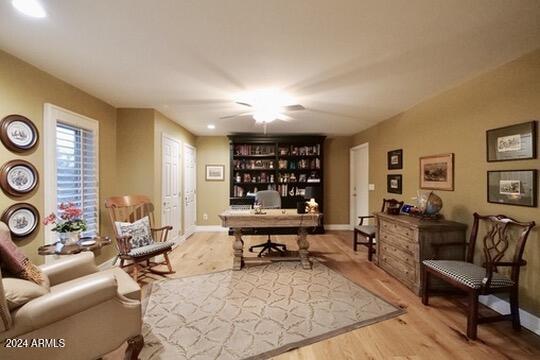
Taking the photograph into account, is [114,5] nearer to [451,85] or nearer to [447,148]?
[451,85]

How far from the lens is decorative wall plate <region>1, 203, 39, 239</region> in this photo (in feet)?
7.30

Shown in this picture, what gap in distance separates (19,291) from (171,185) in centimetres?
331

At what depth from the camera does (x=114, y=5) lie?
161cm

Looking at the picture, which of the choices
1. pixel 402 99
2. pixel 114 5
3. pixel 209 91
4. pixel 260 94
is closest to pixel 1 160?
pixel 114 5

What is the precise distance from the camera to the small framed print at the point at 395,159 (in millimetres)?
4203

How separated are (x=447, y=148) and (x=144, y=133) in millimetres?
4184

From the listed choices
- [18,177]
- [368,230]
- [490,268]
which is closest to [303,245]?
[368,230]

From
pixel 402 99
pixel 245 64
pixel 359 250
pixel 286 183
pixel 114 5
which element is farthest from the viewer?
pixel 286 183

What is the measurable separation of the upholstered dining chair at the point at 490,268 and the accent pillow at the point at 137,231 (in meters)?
3.26

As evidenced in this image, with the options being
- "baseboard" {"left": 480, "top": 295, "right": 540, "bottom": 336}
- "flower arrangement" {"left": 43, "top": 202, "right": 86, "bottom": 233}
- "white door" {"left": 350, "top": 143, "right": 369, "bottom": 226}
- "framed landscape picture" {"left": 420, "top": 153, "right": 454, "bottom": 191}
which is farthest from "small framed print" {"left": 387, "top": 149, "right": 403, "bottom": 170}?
"flower arrangement" {"left": 43, "top": 202, "right": 86, "bottom": 233}

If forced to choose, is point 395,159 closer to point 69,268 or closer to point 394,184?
point 394,184

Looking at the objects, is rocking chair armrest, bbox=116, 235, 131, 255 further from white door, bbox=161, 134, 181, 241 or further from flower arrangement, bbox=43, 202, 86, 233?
white door, bbox=161, 134, 181, 241

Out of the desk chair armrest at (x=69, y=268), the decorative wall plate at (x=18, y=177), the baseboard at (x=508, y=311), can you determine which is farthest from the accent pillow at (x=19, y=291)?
the baseboard at (x=508, y=311)

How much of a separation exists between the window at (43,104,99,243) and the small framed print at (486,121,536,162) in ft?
14.7
